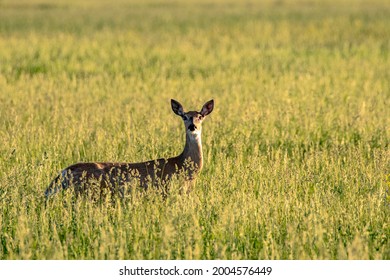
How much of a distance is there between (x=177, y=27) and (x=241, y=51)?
11773mm

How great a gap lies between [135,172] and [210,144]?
3209mm

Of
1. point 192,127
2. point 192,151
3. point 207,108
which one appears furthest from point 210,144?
point 192,127

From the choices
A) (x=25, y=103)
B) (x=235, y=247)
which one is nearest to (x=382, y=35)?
(x=25, y=103)

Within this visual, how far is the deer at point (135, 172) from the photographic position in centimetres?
838

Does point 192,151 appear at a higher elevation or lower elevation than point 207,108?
lower

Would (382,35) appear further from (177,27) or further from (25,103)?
(25,103)

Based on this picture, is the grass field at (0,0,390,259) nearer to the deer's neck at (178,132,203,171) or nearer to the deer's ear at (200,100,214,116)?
the deer's neck at (178,132,203,171)

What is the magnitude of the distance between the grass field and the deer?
0.61ft

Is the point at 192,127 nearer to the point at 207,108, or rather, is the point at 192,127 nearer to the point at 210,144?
the point at 207,108

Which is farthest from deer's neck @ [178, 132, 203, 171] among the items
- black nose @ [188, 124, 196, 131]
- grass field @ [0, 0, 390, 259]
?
grass field @ [0, 0, 390, 259]

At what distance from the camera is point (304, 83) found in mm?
18703

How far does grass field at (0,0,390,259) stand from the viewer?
7.24m

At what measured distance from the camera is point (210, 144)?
11.6 meters
